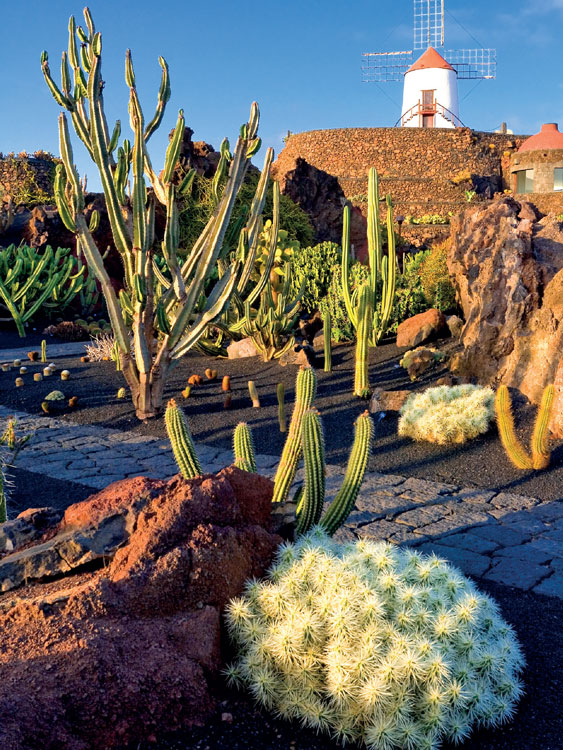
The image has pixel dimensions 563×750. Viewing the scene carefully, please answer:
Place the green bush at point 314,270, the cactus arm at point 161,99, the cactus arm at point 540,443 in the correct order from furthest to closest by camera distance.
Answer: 1. the green bush at point 314,270
2. the cactus arm at point 161,99
3. the cactus arm at point 540,443

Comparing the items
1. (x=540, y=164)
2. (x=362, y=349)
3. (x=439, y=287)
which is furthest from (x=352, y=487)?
(x=540, y=164)

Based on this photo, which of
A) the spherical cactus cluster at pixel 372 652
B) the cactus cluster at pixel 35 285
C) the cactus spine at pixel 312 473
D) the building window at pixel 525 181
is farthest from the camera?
the building window at pixel 525 181

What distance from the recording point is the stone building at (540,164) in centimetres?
3397

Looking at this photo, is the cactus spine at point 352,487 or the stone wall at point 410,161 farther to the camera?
the stone wall at point 410,161

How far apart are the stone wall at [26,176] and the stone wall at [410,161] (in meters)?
12.6

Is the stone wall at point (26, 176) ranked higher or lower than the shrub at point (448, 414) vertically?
higher

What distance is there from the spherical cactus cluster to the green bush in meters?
10.2

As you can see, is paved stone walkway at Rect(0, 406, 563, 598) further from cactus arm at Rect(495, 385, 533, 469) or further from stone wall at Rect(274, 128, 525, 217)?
stone wall at Rect(274, 128, 525, 217)

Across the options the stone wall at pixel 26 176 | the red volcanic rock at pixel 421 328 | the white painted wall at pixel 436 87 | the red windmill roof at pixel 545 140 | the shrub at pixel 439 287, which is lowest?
the red volcanic rock at pixel 421 328

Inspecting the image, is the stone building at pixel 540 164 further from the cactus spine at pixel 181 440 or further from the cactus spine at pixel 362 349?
the cactus spine at pixel 181 440

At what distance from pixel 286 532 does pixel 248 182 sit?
15026 mm

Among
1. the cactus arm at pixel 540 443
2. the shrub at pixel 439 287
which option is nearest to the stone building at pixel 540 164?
the shrub at pixel 439 287

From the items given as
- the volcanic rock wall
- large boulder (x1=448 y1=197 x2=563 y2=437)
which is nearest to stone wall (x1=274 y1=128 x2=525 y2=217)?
the volcanic rock wall

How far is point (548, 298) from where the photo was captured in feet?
25.0
